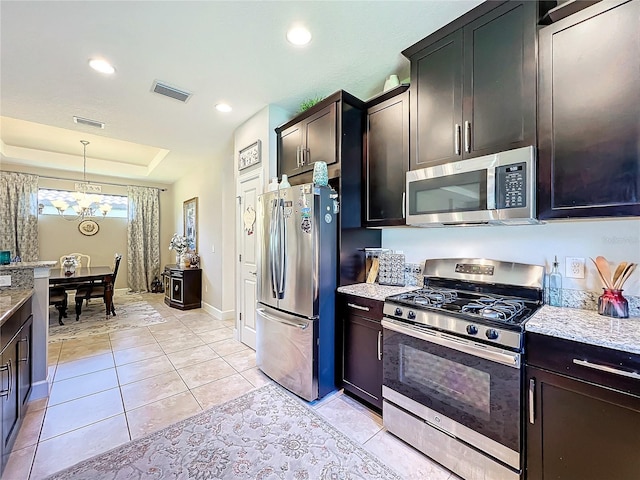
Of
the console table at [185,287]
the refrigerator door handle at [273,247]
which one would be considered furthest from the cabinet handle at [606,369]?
the console table at [185,287]

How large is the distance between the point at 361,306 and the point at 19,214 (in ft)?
22.4

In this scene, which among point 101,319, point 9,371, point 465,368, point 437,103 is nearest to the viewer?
point 465,368

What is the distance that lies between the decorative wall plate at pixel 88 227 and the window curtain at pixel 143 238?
0.61m

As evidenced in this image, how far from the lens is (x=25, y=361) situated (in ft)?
6.83

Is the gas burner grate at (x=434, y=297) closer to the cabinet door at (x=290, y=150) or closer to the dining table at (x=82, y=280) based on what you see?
the cabinet door at (x=290, y=150)

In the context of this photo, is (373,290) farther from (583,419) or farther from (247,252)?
(247,252)

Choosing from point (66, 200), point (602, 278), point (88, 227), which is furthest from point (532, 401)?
point (66, 200)

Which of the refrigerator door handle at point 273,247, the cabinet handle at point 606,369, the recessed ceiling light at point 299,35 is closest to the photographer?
the cabinet handle at point 606,369

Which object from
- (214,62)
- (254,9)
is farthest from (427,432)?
(214,62)

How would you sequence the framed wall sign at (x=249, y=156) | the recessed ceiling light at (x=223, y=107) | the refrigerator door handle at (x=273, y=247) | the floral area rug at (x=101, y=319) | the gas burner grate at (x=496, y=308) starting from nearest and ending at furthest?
the gas burner grate at (x=496, y=308) < the refrigerator door handle at (x=273, y=247) < the recessed ceiling light at (x=223, y=107) < the framed wall sign at (x=249, y=156) < the floral area rug at (x=101, y=319)

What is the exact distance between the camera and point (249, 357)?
3160 mm

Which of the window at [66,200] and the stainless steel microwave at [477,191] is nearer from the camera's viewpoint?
the stainless steel microwave at [477,191]

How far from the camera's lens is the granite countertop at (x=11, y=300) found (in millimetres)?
1567

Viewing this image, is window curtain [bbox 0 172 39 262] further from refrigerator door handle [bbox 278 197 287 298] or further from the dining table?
refrigerator door handle [bbox 278 197 287 298]
